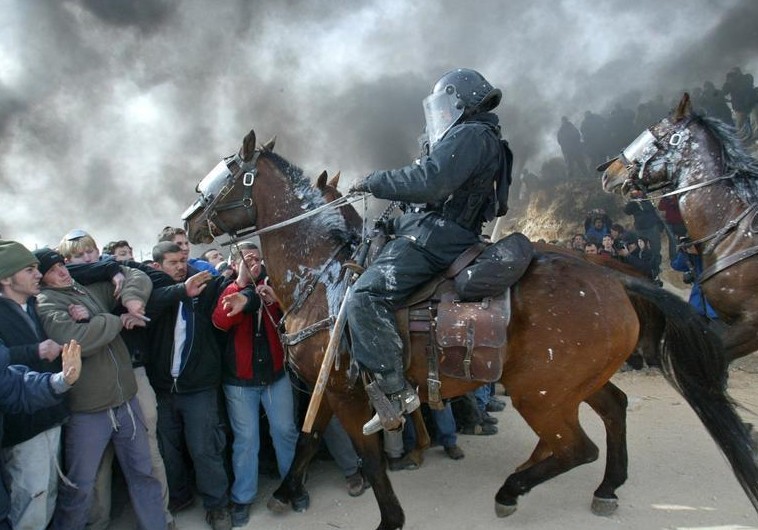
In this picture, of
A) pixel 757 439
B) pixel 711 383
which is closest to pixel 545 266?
pixel 711 383

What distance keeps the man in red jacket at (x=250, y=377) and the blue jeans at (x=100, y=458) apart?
63 centimetres

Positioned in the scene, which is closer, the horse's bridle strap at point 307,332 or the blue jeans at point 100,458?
the blue jeans at point 100,458

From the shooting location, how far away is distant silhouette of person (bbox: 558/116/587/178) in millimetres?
22438

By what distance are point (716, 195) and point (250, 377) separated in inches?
158

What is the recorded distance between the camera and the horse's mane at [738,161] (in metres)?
4.29

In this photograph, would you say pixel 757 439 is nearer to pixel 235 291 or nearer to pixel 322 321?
pixel 322 321

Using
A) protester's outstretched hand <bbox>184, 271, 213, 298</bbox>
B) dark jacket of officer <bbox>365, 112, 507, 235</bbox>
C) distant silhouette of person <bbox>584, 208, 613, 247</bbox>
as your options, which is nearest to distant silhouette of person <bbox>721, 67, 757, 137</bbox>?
distant silhouette of person <bbox>584, 208, 613, 247</bbox>

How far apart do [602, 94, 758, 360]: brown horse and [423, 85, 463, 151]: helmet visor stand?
7.48 ft

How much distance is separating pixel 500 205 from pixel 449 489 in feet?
7.80

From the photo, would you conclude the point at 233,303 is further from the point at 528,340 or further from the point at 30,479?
the point at 528,340

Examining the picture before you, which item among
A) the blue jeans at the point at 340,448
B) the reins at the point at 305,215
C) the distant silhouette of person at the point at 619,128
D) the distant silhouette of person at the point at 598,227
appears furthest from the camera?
the distant silhouette of person at the point at 619,128

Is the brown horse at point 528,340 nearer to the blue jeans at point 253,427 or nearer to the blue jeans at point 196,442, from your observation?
the blue jeans at point 253,427

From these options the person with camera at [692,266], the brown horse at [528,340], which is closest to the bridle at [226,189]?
the brown horse at [528,340]

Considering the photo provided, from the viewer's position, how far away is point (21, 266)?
10.5ft
